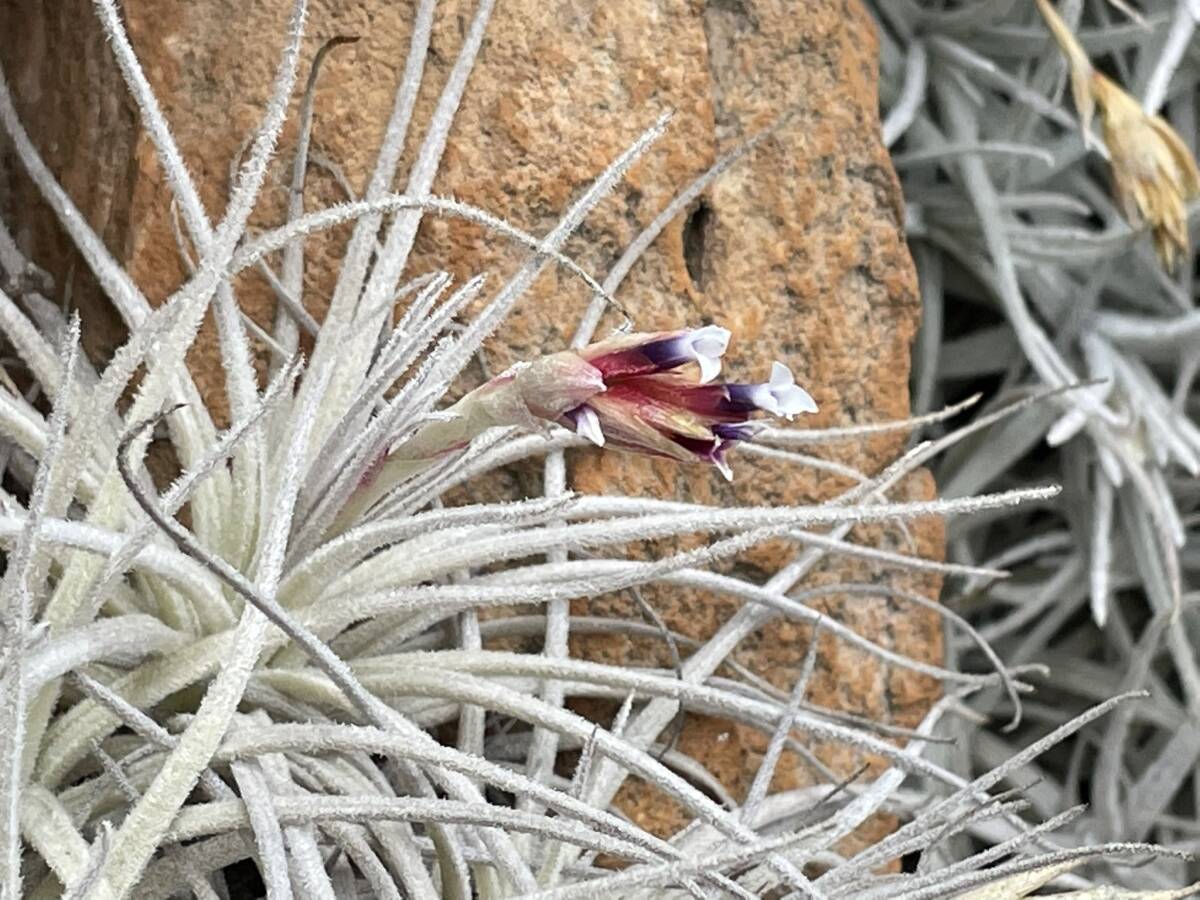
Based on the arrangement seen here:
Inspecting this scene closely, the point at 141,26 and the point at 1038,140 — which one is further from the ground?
the point at 141,26

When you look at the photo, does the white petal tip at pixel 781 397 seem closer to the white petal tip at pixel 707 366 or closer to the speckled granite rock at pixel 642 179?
the white petal tip at pixel 707 366

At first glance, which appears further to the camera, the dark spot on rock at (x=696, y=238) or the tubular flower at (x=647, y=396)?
the dark spot on rock at (x=696, y=238)

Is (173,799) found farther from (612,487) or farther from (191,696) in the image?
(612,487)

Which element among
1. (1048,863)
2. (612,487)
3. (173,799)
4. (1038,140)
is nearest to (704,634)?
(612,487)

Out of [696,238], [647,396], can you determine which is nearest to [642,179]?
[696,238]

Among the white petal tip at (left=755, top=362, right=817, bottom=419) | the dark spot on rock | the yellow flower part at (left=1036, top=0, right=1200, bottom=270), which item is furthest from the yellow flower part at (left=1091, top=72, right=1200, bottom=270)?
the white petal tip at (left=755, top=362, right=817, bottom=419)

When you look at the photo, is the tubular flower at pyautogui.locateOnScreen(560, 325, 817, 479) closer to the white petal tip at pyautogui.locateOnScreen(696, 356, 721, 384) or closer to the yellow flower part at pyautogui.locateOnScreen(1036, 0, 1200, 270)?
the white petal tip at pyautogui.locateOnScreen(696, 356, 721, 384)

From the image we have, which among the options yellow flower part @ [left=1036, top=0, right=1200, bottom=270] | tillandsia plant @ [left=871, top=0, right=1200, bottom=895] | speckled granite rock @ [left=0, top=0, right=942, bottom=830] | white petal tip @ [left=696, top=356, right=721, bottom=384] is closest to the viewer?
white petal tip @ [left=696, top=356, right=721, bottom=384]

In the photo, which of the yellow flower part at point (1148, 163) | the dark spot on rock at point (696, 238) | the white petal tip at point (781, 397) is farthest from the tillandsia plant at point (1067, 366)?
the white petal tip at point (781, 397)
